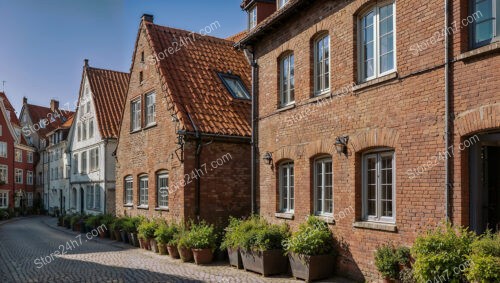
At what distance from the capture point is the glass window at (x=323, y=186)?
1193cm

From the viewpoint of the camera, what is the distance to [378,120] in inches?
398

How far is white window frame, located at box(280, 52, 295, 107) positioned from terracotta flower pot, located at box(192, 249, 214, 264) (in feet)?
16.6

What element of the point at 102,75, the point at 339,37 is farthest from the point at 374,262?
the point at 102,75

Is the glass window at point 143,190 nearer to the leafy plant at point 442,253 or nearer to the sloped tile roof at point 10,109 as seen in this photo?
the leafy plant at point 442,253

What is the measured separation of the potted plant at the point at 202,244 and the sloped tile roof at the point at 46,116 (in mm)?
51452

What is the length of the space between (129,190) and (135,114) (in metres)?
3.70

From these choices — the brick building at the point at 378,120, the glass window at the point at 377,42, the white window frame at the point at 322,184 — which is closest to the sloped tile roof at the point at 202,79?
the brick building at the point at 378,120

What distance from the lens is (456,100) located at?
8344 mm

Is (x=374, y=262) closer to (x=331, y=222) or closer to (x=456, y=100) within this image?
(x=331, y=222)

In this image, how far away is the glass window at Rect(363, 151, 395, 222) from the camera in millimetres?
9930

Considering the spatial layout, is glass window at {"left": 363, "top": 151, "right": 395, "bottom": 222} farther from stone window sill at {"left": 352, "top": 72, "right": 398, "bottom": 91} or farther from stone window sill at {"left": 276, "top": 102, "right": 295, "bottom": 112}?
stone window sill at {"left": 276, "top": 102, "right": 295, "bottom": 112}

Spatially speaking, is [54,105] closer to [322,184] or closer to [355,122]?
[322,184]

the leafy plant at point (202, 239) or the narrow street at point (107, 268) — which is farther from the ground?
the leafy plant at point (202, 239)

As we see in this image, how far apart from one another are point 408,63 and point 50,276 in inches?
424
